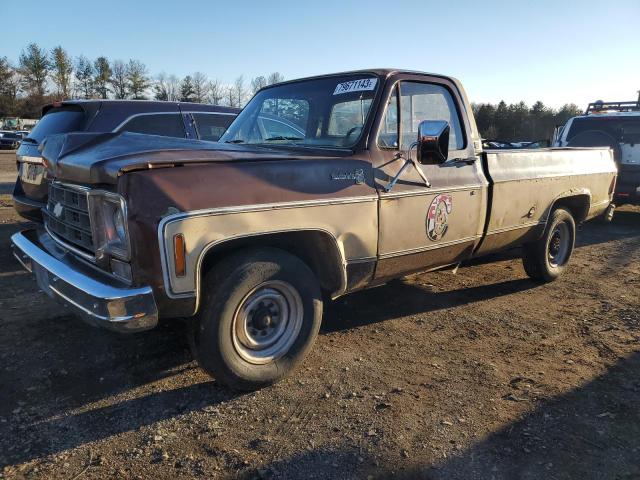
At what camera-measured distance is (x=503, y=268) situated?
20.9ft

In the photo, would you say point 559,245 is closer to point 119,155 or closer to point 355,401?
point 355,401

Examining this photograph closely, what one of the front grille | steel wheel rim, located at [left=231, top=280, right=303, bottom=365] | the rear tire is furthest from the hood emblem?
the rear tire

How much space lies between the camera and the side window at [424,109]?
382cm

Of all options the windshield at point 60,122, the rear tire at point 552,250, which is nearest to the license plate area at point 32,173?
the windshield at point 60,122

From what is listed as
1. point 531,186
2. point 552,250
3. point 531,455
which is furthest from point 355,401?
point 552,250

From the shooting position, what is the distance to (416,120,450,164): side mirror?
11.0ft

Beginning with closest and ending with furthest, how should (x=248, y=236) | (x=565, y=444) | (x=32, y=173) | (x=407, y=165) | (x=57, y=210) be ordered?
1. (x=565, y=444)
2. (x=248, y=236)
3. (x=57, y=210)
4. (x=407, y=165)
5. (x=32, y=173)

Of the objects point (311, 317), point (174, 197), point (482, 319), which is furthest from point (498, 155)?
point (174, 197)

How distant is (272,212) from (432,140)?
4.22 feet

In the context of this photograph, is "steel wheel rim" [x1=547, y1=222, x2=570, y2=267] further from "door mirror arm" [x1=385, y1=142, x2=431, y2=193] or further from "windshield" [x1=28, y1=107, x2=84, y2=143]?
"windshield" [x1=28, y1=107, x2=84, y2=143]

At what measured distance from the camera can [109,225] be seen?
271 cm

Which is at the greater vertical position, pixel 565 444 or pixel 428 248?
pixel 428 248

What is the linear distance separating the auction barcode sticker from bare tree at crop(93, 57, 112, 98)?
7557 centimetres

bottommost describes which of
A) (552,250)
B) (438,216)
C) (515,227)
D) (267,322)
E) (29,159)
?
(552,250)
